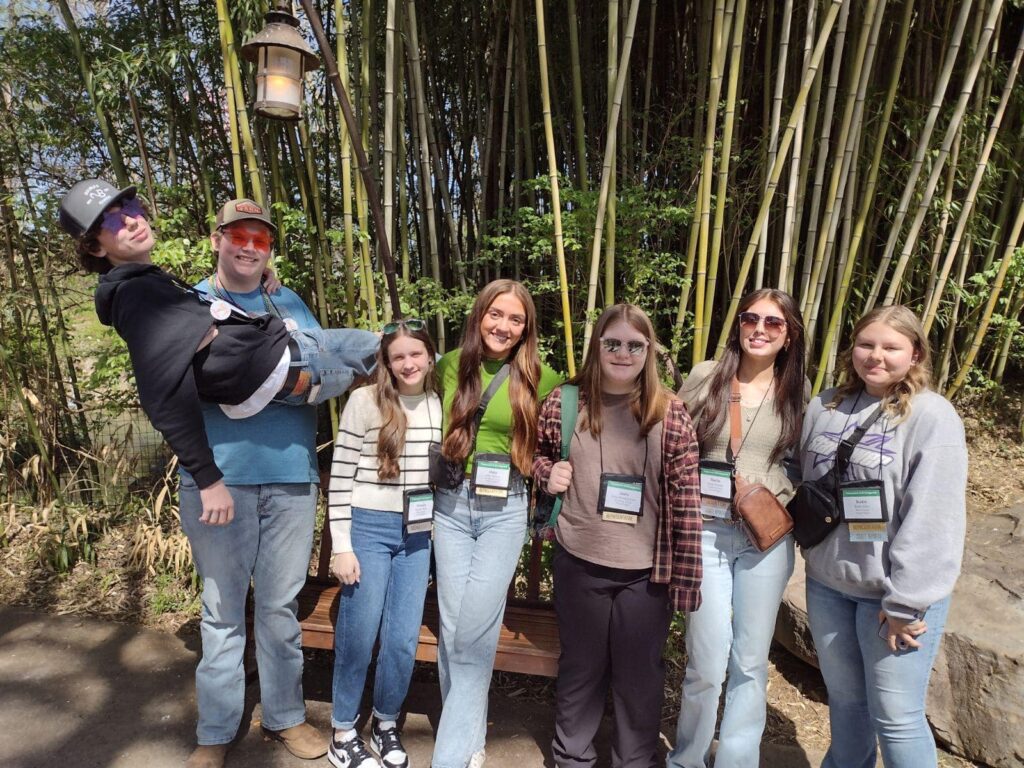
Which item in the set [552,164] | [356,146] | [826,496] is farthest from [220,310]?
[826,496]

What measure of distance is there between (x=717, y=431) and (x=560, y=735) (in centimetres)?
93

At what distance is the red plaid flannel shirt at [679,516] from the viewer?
1.55m

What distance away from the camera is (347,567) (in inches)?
68.2

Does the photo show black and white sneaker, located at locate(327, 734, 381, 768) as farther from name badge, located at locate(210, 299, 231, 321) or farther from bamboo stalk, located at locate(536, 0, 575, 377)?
bamboo stalk, located at locate(536, 0, 575, 377)

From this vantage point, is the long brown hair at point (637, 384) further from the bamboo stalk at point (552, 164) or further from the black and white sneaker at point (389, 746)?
the black and white sneaker at point (389, 746)

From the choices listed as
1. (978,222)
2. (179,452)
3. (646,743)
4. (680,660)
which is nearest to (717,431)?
(646,743)

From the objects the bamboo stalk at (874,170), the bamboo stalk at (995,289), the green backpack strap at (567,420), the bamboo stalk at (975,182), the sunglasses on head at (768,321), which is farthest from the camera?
the bamboo stalk at (995,289)

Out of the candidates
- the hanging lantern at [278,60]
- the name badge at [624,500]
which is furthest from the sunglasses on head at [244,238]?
the name badge at [624,500]

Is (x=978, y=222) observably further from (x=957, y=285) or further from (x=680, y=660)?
(x=680, y=660)

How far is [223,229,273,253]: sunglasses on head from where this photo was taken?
1.63 m

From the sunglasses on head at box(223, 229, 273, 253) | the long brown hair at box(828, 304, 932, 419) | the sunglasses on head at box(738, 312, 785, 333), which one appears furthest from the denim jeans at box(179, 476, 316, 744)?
the long brown hair at box(828, 304, 932, 419)

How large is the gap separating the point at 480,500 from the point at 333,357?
55 cm

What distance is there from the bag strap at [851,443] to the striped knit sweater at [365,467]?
1022 millimetres

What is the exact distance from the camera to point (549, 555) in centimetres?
258
